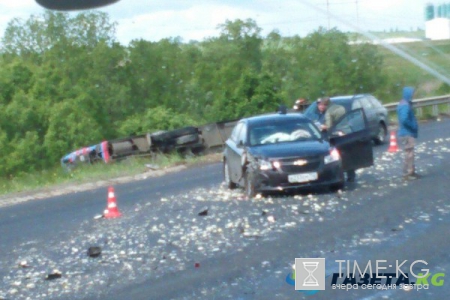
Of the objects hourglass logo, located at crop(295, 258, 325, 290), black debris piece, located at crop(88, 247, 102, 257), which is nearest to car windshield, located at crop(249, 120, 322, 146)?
black debris piece, located at crop(88, 247, 102, 257)

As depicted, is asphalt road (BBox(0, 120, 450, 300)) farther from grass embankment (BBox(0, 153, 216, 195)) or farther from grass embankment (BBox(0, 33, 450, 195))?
grass embankment (BBox(0, 153, 216, 195))

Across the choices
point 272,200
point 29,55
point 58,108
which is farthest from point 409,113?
point 29,55

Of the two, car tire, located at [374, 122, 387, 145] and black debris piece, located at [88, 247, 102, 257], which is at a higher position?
black debris piece, located at [88, 247, 102, 257]

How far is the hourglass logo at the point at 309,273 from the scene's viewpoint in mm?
7539

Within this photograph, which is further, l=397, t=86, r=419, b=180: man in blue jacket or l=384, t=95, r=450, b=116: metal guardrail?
l=384, t=95, r=450, b=116: metal guardrail

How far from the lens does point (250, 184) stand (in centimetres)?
1475

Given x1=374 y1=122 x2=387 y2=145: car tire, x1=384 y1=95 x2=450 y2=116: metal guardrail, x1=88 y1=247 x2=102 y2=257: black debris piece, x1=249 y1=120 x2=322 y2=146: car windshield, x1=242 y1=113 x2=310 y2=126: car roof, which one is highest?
x1=242 y1=113 x2=310 y2=126: car roof

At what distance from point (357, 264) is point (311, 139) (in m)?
7.48

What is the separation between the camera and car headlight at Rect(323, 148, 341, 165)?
48.4 ft

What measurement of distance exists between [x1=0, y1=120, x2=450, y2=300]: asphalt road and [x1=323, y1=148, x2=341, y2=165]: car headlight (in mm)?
616

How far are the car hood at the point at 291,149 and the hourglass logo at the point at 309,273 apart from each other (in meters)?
6.10

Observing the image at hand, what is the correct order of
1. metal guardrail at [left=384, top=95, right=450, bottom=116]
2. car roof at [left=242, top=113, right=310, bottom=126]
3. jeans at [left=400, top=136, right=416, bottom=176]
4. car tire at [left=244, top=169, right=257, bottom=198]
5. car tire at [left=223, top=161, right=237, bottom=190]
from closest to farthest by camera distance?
car tire at [left=244, top=169, right=257, bottom=198] → jeans at [left=400, top=136, right=416, bottom=176] → car roof at [left=242, top=113, right=310, bottom=126] → car tire at [left=223, top=161, right=237, bottom=190] → metal guardrail at [left=384, top=95, right=450, bottom=116]

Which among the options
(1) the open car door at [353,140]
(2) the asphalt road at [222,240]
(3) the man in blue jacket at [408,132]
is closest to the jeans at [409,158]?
(3) the man in blue jacket at [408,132]

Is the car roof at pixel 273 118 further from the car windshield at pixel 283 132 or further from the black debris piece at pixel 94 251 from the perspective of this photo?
the black debris piece at pixel 94 251
